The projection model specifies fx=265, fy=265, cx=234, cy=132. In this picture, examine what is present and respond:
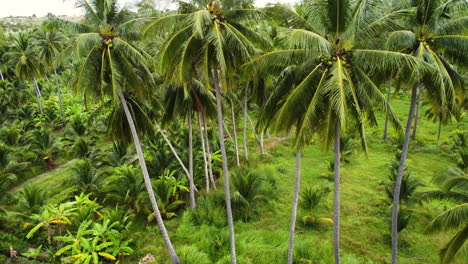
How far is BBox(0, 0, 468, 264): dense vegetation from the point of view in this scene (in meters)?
7.29

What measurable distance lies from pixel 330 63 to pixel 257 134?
5.79 m

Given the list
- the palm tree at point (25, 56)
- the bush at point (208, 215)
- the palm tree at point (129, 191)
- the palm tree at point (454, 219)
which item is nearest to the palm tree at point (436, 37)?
the palm tree at point (454, 219)

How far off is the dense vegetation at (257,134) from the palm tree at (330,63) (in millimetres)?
38

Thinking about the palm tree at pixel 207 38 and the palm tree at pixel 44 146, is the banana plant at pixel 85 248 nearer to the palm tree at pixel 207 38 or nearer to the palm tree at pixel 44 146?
the palm tree at pixel 207 38

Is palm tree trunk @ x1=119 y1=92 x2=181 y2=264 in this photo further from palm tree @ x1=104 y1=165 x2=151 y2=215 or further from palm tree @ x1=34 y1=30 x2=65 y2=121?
palm tree @ x1=34 y1=30 x2=65 y2=121

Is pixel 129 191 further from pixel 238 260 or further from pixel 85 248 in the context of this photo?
pixel 238 260

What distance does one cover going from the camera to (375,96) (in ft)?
23.5

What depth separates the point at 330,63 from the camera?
7.15 metres

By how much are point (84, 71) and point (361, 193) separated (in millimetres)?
16348

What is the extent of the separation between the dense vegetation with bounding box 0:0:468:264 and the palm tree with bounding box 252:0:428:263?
0.04 m

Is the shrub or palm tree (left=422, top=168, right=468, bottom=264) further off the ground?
palm tree (left=422, top=168, right=468, bottom=264)

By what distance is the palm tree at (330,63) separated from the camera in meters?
6.67

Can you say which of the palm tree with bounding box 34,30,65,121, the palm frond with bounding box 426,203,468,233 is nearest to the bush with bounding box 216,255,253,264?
the palm frond with bounding box 426,203,468,233

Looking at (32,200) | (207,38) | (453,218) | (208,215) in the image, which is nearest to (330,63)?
(207,38)
